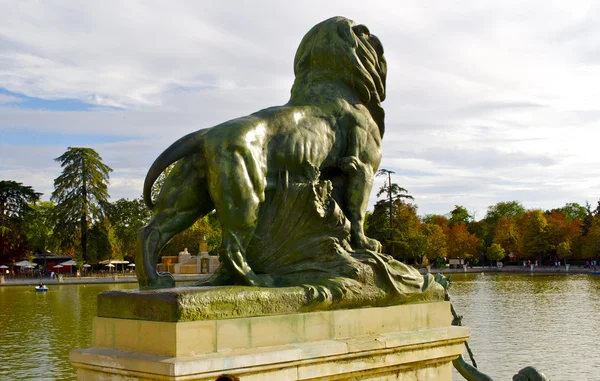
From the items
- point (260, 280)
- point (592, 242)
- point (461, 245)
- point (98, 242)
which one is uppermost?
point (98, 242)

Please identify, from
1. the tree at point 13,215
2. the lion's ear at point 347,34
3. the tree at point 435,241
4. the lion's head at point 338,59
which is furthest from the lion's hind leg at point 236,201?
the tree at point 435,241

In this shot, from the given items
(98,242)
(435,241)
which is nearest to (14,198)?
(98,242)

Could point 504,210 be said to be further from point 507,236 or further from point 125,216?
point 125,216

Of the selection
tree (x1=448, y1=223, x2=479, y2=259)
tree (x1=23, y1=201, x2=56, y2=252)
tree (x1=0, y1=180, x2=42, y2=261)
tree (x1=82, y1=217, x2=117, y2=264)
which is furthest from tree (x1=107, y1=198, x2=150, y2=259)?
tree (x1=448, y1=223, x2=479, y2=259)

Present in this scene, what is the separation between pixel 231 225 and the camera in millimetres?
4391

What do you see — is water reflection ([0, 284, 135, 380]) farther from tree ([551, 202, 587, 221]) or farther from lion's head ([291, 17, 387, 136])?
tree ([551, 202, 587, 221])

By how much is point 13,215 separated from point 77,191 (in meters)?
8.52

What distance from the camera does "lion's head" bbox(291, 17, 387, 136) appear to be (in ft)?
17.4

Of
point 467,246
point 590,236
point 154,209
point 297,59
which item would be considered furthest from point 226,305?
point 467,246

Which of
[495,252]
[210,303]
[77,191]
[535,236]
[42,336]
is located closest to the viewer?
[210,303]

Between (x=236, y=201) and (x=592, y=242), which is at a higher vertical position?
(x=592, y=242)

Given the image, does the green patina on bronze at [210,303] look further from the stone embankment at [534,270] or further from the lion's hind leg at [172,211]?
the stone embankment at [534,270]

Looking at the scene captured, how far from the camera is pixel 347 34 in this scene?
17.5 feet

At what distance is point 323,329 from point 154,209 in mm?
1442
